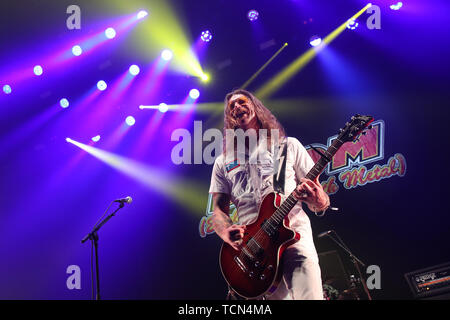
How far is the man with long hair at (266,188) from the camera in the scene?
2934mm

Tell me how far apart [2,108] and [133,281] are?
3.33 m

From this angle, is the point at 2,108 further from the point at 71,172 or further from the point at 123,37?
the point at 123,37

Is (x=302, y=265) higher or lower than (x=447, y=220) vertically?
lower

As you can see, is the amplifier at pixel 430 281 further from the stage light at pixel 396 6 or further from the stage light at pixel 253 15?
the stage light at pixel 253 15

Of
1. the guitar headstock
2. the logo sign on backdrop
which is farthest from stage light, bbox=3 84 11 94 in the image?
the guitar headstock

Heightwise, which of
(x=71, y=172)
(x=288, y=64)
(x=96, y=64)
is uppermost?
(x=96, y=64)

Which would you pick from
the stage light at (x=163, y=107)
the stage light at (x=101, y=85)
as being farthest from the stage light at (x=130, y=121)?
the stage light at (x=101, y=85)

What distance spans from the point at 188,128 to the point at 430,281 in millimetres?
3296

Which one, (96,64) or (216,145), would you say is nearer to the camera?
(216,145)

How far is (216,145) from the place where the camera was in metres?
5.28

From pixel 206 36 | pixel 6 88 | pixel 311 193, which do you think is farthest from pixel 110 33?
pixel 311 193

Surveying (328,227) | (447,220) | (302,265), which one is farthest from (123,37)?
(447,220)

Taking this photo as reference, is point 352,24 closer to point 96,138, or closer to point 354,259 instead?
point 354,259

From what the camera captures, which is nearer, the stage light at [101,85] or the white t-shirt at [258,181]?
the white t-shirt at [258,181]
